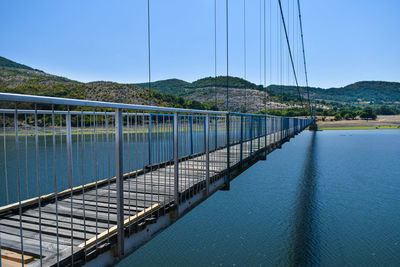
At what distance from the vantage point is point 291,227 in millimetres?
10773

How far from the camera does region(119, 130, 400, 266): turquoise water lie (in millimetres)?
8570

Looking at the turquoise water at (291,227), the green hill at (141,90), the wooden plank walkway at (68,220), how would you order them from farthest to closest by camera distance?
the green hill at (141,90), the turquoise water at (291,227), the wooden plank walkway at (68,220)

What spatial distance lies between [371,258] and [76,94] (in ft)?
151

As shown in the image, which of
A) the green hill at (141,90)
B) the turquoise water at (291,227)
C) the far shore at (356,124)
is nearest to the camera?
the turquoise water at (291,227)

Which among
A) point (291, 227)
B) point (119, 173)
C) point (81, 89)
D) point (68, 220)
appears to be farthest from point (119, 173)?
point (81, 89)

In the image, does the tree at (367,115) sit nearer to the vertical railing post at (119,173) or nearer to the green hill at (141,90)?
the green hill at (141,90)

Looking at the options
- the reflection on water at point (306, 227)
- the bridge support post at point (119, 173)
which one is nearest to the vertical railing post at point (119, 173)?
the bridge support post at point (119, 173)

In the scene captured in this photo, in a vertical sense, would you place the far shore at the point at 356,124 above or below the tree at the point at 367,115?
below

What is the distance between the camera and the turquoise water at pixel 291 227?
28.1 feet

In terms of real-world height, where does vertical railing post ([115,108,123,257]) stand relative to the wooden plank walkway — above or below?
above

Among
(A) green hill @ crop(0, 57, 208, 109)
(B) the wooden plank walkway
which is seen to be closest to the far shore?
(A) green hill @ crop(0, 57, 208, 109)

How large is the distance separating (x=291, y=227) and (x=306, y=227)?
57 cm

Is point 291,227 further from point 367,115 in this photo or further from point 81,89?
point 367,115

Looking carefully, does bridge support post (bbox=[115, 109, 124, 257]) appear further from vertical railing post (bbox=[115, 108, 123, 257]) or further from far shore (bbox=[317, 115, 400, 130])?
far shore (bbox=[317, 115, 400, 130])
